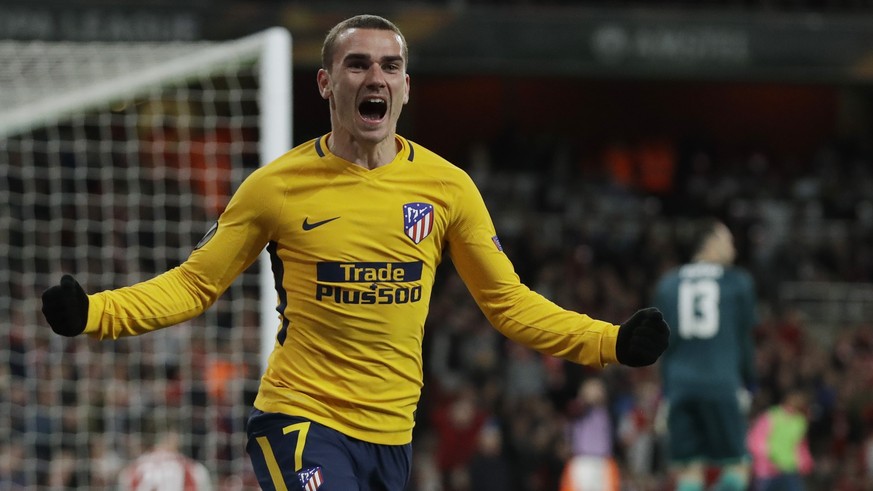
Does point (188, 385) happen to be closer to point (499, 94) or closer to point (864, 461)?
point (864, 461)

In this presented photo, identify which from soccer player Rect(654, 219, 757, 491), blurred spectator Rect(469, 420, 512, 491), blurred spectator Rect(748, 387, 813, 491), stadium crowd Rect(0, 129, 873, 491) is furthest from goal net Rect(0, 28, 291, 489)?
blurred spectator Rect(748, 387, 813, 491)

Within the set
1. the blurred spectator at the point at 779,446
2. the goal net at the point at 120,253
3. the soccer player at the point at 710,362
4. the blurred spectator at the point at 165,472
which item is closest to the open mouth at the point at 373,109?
the goal net at the point at 120,253

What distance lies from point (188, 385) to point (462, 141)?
444 inches

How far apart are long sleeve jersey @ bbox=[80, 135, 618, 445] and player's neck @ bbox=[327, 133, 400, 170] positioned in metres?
0.03

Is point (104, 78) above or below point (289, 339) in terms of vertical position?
above

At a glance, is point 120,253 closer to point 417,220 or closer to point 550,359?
point 550,359

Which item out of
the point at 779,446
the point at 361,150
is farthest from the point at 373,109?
the point at 779,446

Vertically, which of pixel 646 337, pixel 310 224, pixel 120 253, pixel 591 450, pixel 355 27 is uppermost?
pixel 355 27

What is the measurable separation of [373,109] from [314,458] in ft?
3.13

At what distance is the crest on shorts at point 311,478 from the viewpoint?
12.5 ft

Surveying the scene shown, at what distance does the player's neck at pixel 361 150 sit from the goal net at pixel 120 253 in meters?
2.87

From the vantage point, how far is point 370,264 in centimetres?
396

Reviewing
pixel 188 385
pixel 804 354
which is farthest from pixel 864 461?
pixel 188 385

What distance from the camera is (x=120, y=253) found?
13430 mm
